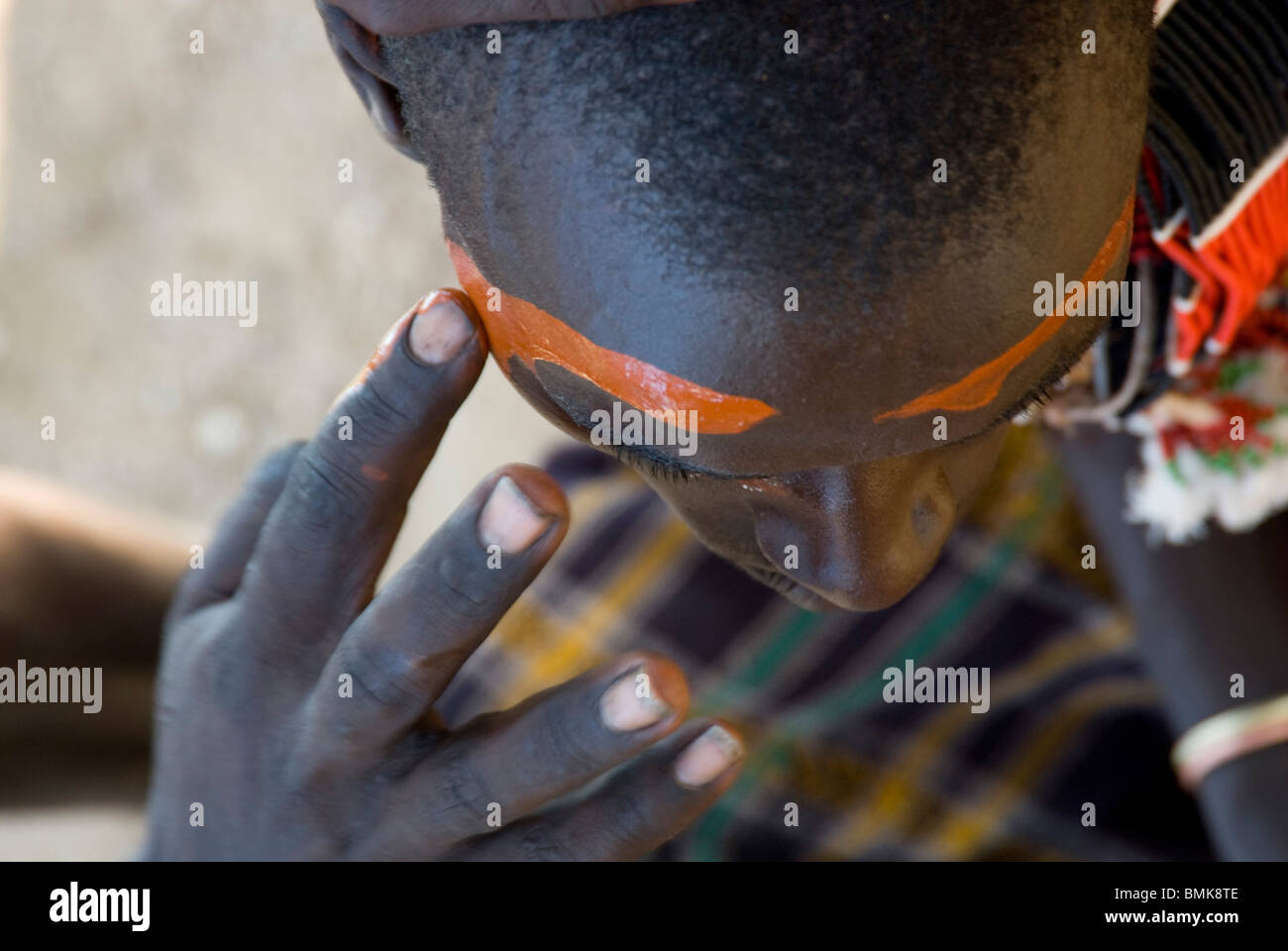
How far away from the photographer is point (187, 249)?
1.56 m

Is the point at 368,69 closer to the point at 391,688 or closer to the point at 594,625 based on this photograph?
the point at 391,688

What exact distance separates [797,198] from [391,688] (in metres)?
0.36

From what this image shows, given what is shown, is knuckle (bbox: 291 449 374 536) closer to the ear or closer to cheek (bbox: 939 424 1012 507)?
the ear

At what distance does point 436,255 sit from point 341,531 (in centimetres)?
88

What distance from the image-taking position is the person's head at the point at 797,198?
44 cm

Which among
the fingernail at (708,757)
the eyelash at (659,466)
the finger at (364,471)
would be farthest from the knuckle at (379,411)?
the fingernail at (708,757)

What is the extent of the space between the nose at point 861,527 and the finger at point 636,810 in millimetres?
111

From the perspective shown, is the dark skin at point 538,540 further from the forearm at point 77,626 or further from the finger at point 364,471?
the forearm at point 77,626

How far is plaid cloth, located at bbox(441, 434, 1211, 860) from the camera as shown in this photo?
122 cm

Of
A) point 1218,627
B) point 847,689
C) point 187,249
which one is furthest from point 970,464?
point 187,249
